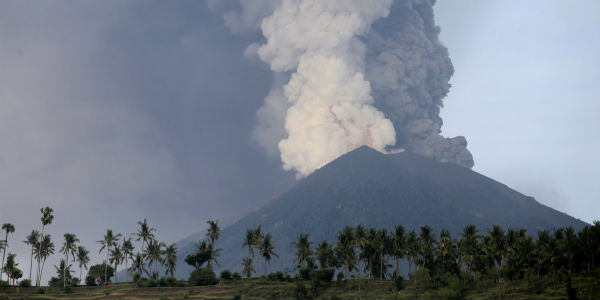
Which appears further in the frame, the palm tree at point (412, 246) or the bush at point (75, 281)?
the bush at point (75, 281)

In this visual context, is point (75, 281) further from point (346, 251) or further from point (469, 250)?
point (469, 250)

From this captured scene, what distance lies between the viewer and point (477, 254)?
136m

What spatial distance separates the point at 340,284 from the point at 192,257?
4981cm

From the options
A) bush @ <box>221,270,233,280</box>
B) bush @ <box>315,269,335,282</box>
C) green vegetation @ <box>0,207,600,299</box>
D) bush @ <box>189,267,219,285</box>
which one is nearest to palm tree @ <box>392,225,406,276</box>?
green vegetation @ <box>0,207,600,299</box>

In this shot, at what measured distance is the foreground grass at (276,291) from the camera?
373ft

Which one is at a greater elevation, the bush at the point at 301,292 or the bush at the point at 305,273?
the bush at the point at 305,273

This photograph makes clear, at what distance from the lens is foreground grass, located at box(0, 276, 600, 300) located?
114m

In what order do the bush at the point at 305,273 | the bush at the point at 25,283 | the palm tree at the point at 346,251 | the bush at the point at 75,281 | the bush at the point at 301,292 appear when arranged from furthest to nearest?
1. the bush at the point at 75,281
2. the palm tree at the point at 346,251
3. the bush at the point at 305,273
4. the bush at the point at 25,283
5. the bush at the point at 301,292

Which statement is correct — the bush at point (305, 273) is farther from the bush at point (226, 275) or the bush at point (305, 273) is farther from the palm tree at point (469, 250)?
the palm tree at point (469, 250)

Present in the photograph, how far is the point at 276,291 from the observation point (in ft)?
447

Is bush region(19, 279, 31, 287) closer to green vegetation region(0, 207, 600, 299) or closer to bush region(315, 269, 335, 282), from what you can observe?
green vegetation region(0, 207, 600, 299)

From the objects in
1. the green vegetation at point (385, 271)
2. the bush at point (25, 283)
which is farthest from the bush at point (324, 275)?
the bush at point (25, 283)

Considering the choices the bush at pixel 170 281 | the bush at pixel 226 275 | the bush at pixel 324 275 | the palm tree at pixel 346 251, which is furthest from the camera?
the bush at pixel 226 275

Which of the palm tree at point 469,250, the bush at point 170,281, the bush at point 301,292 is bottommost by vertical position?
the bush at point 301,292
